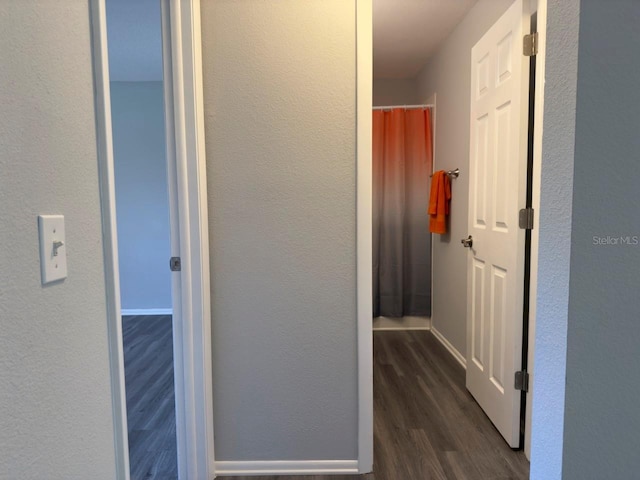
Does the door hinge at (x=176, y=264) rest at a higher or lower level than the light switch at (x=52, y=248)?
lower

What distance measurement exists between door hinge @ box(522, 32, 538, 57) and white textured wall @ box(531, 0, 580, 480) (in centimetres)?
110

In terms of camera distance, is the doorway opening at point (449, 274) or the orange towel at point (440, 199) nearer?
the doorway opening at point (449, 274)

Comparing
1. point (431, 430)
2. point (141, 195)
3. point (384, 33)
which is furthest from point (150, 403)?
point (384, 33)

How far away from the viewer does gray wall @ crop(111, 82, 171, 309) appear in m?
4.03

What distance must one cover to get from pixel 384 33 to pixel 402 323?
2.62 meters

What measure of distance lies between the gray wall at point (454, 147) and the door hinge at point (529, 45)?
0.65 metres

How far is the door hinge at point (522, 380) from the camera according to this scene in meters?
1.82

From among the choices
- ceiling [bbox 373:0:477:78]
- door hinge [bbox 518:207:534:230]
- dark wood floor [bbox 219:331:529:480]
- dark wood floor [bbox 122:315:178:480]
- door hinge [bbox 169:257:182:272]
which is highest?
ceiling [bbox 373:0:477:78]

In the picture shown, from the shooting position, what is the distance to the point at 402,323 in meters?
3.76

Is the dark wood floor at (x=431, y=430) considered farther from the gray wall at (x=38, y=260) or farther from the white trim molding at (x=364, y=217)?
the gray wall at (x=38, y=260)

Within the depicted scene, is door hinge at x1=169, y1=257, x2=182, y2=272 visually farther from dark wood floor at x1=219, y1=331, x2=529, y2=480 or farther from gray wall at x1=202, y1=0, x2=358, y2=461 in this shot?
dark wood floor at x1=219, y1=331, x2=529, y2=480

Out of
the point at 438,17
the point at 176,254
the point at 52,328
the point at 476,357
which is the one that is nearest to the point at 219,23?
the point at 176,254

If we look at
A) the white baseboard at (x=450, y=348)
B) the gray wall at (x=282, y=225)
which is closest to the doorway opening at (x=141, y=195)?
the gray wall at (x=282, y=225)

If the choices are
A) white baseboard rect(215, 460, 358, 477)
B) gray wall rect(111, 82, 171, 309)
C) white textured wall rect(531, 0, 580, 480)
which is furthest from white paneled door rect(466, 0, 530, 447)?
gray wall rect(111, 82, 171, 309)
